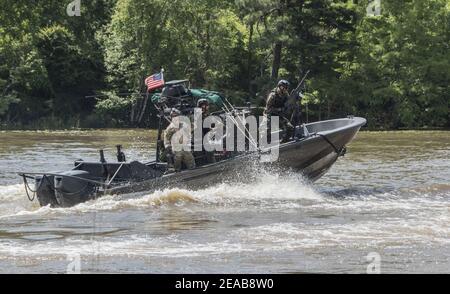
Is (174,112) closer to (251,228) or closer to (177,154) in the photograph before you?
(177,154)

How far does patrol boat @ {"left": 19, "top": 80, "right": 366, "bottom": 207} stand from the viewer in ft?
60.2

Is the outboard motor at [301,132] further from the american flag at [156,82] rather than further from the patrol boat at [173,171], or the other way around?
the american flag at [156,82]

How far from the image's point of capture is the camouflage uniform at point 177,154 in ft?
63.5

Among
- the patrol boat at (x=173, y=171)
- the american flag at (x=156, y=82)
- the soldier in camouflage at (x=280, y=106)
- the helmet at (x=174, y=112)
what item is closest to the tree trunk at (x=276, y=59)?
the patrol boat at (x=173, y=171)

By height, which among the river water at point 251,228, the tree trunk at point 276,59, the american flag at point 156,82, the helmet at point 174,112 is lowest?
the river water at point 251,228

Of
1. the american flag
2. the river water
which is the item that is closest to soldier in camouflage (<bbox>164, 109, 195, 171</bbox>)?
the river water

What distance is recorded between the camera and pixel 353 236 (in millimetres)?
14773

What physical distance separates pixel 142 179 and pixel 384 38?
113ft

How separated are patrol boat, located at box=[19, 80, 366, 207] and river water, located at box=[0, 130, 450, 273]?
21 cm

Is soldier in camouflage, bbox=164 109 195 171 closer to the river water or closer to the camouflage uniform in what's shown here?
the camouflage uniform

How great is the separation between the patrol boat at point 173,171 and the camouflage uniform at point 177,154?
20 cm
